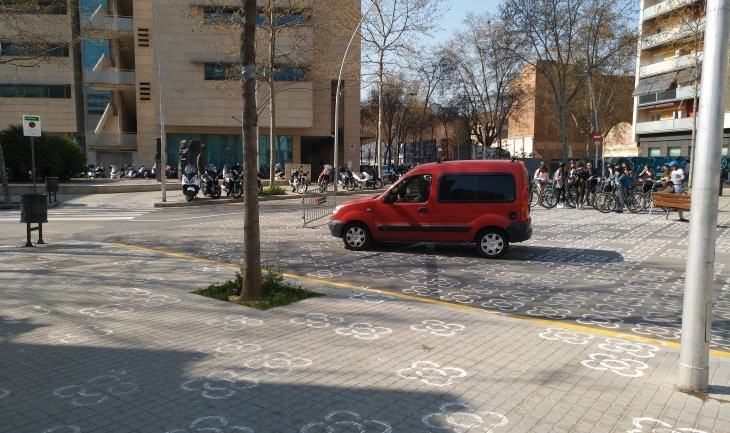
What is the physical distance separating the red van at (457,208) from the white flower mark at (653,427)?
6.88 meters

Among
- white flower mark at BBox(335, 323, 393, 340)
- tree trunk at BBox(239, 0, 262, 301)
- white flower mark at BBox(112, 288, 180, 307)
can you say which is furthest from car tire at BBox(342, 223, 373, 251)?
white flower mark at BBox(335, 323, 393, 340)

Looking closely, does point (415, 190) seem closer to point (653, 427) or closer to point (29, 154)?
point (653, 427)

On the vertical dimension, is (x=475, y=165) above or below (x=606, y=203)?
above

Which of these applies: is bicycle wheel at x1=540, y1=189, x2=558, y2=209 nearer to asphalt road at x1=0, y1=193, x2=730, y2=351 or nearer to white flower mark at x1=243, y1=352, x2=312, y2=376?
asphalt road at x1=0, y1=193, x2=730, y2=351

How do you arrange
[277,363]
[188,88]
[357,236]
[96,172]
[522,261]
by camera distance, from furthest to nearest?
[188,88]
[96,172]
[357,236]
[522,261]
[277,363]

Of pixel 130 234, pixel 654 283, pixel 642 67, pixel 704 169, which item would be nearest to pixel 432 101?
pixel 642 67

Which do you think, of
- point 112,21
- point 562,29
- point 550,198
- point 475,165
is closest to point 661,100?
point 562,29

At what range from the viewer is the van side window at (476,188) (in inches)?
429

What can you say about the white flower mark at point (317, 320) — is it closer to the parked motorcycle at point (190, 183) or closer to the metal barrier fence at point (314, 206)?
the metal barrier fence at point (314, 206)

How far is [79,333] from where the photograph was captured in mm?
5902

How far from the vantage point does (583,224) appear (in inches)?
643

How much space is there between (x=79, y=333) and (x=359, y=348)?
2.90 metres

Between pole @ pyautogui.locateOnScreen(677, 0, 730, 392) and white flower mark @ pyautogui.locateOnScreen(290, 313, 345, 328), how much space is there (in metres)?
3.42

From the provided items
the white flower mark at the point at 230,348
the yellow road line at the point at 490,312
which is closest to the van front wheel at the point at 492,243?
the yellow road line at the point at 490,312
